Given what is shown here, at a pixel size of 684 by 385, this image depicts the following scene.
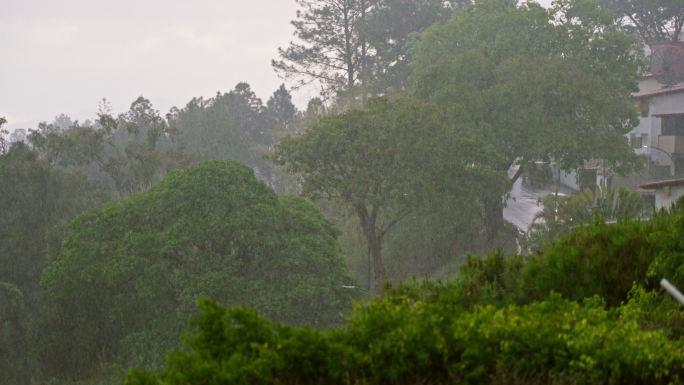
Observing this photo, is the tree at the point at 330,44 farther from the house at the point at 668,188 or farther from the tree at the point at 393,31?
the house at the point at 668,188

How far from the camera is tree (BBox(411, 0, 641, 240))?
1960 inches

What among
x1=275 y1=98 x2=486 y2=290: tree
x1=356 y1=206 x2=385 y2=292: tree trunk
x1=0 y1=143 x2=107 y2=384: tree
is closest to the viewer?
x1=0 y1=143 x2=107 y2=384: tree

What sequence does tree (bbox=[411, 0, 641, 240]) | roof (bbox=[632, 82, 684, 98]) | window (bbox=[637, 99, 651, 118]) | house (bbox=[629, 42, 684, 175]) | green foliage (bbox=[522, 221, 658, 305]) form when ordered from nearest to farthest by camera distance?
green foliage (bbox=[522, 221, 658, 305]), tree (bbox=[411, 0, 641, 240]), roof (bbox=[632, 82, 684, 98]), house (bbox=[629, 42, 684, 175]), window (bbox=[637, 99, 651, 118])

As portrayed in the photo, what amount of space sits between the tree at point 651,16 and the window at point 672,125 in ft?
73.2

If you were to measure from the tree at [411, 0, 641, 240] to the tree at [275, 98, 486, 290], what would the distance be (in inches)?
78.7

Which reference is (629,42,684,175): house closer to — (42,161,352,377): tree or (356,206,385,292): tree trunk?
(356,206,385,292): tree trunk

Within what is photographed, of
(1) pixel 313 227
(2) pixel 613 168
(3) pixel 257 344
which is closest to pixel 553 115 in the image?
(2) pixel 613 168

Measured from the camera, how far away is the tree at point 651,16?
283ft

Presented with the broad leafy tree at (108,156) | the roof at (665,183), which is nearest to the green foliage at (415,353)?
the roof at (665,183)

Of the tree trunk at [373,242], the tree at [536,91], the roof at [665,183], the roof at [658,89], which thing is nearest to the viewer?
the roof at [665,183]

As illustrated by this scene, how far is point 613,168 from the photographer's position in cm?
5281

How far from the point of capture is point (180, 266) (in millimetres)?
→ 34031

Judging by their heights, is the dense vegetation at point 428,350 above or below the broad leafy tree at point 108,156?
below

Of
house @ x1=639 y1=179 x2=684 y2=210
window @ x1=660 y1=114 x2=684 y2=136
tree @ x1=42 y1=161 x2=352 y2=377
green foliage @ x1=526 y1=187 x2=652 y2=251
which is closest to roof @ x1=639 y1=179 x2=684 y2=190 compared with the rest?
house @ x1=639 y1=179 x2=684 y2=210
